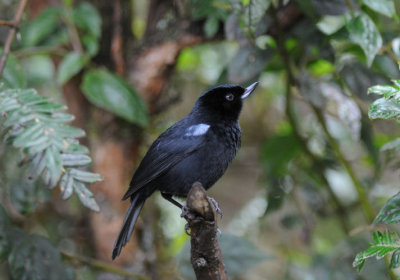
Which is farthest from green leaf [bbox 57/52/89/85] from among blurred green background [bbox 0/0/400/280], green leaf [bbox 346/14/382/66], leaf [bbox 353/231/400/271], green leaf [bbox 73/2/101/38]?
leaf [bbox 353/231/400/271]

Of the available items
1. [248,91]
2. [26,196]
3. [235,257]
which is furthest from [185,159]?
[26,196]

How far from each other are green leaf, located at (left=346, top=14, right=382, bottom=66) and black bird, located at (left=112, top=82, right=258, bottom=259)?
2.61 feet

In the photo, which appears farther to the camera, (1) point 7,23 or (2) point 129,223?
(2) point 129,223

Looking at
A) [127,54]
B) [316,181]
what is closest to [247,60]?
[127,54]

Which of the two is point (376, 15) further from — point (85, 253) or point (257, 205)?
point (85, 253)

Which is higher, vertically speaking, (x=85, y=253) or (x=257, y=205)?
(x=257, y=205)

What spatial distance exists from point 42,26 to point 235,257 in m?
1.94

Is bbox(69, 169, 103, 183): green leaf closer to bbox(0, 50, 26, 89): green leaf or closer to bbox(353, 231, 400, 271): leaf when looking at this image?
bbox(0, 50, 26, 89): green leaf

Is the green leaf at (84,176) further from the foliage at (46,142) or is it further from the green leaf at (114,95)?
the green leaf at (114,95)

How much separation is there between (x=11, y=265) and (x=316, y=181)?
2421 millimetres

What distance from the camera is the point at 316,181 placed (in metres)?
3.95

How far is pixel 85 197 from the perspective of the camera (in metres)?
2.17

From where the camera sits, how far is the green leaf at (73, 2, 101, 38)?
3233 mm

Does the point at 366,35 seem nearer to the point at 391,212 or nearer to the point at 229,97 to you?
the point at 229,97
